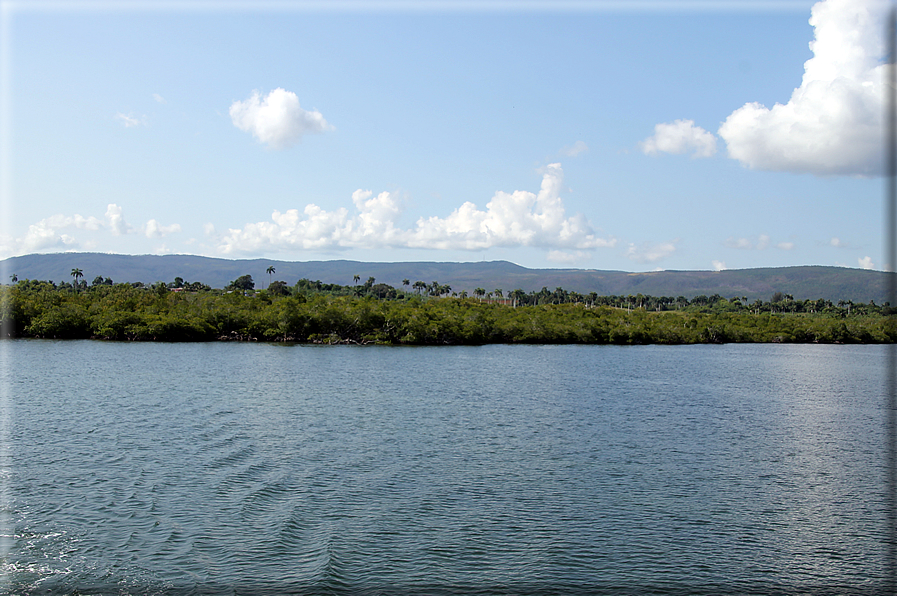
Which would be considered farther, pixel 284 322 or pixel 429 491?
pixel 284 322

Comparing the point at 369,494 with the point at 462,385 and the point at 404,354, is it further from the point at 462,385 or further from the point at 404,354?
the point at 404,354

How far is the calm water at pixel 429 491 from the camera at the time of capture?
17.8 meters

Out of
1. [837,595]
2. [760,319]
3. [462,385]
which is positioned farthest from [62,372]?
[760,319]

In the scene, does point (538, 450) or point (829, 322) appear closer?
point (538, 450)

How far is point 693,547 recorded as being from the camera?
19938 mm

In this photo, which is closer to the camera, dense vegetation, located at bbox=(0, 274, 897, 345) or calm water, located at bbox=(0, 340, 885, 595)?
calm water, located at bbox=(0, 340, 885, 595)

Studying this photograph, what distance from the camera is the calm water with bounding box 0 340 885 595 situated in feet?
58.2

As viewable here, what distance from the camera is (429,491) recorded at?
24.4 metres

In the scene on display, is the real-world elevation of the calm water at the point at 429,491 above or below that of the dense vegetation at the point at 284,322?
below

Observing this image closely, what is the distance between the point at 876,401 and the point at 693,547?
44.7m

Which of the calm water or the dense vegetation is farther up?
the dense vegetation

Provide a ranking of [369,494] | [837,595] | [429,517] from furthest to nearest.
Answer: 1. [369,494]
2. [429,517]
3. [837,595]

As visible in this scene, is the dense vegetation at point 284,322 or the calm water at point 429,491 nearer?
the calm water at point 429,491

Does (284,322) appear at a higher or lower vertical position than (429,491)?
higher
